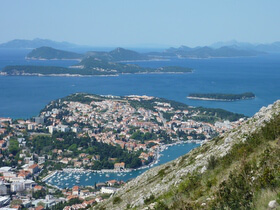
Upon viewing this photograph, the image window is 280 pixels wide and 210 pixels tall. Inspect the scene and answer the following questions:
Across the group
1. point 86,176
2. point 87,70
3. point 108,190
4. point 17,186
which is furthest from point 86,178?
point 87,70

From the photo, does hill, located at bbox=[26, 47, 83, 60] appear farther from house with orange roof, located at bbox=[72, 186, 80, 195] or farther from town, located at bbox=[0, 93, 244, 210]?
house with orange roof, located at bbox=[72, 186, 80, 195]

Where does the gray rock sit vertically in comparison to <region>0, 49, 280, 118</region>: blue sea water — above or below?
above

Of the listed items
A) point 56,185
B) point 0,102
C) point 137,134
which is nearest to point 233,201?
point 56,185

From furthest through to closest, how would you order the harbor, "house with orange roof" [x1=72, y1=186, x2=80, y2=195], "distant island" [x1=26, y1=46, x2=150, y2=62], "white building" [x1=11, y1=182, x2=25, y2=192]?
"distant island" [x1=26, y1=46, x2=150, y2=62]
the harbor
"white building" [x1=11, y1=182, x2=25, y2=192]
"house with orange roof" [x1=72, y1=186, x2=80, y2=195]

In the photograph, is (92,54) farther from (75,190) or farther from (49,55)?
(75,190)

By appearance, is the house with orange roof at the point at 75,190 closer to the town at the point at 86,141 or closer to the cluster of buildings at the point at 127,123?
the town at the point at 86,141

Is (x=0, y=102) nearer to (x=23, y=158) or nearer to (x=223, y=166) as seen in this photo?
(x=23, y=158)

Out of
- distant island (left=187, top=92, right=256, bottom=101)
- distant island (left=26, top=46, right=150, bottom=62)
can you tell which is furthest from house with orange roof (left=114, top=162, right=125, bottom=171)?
distant island (left=26, top=46, right=150, bottom=62)

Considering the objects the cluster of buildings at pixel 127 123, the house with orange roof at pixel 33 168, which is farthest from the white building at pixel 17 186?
the cluster of buildings at pixel 127 123

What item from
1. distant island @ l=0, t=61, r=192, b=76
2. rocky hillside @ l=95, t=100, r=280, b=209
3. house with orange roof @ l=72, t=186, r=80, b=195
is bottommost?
house with orange roof @ l=72, t=186, r=80, b=195
